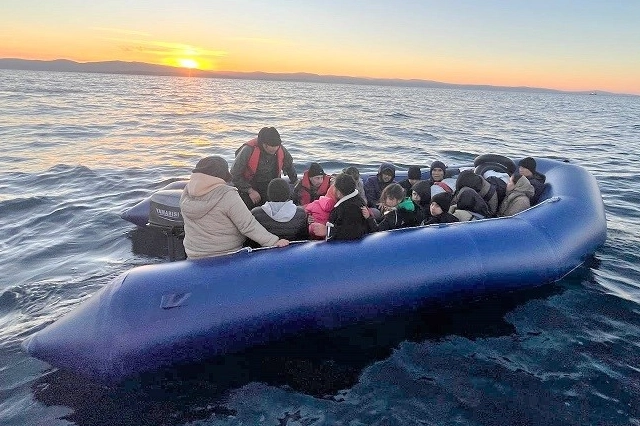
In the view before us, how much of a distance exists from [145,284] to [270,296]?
107 cm

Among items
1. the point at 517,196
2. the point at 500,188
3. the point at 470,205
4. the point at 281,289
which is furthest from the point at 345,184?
the point at 500,188

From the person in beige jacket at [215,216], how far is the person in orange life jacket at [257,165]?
1431 millimetres

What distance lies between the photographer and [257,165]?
229 inches

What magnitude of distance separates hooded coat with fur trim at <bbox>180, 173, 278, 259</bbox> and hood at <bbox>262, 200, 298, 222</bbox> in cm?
26

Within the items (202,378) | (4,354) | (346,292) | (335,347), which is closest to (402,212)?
(346,292)

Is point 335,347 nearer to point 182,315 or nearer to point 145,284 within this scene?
point 182,315

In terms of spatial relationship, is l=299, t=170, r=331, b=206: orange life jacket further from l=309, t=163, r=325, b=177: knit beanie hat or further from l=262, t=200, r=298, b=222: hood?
l=262, t=200, r=298, b=222: hood

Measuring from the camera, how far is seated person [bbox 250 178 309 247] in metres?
4.48

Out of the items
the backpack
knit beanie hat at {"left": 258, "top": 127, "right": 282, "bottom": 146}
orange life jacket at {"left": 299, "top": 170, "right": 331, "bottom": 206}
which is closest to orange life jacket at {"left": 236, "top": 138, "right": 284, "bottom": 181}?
knit beanie hat at {"left": 258, "top": 127, "right": 282, "bottom": 146}

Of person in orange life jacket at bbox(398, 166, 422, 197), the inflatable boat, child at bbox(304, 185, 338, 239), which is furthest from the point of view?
person in orange life jacket at bbox(398, 166, 422, 197)

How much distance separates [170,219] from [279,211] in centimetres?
204

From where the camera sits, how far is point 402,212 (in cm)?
500

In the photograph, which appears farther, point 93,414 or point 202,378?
point 202,378

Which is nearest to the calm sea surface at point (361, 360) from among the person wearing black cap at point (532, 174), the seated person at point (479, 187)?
the person wearing black cap at point (532, 174)
